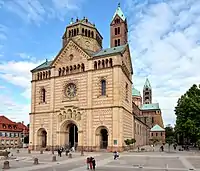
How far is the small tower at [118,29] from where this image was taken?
93.1 m

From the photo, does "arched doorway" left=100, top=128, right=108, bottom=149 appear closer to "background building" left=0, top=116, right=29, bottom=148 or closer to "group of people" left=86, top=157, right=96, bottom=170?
"group of people" left=86, top=157, right=96, bottom=170

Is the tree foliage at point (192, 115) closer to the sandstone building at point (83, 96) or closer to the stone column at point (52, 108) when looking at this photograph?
the sandstone building at point (83, 96)

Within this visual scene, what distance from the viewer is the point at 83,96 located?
5628cm

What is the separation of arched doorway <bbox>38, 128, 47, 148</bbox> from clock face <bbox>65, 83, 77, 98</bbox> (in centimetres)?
1034

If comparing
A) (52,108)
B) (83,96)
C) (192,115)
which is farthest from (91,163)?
(52,108)

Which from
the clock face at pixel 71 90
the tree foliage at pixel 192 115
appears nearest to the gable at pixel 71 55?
the clock face at pixel 71 90

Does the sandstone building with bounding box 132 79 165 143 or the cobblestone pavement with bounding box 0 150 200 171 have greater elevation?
→ the sandstone building with bounding box 132 79 165 143

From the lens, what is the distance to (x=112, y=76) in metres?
53.3

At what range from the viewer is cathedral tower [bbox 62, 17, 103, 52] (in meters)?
63.5

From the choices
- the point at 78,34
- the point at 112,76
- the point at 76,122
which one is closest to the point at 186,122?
the point at 112,76

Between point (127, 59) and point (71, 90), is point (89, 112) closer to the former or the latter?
point (71, 90)

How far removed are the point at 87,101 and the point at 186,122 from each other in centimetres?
1970

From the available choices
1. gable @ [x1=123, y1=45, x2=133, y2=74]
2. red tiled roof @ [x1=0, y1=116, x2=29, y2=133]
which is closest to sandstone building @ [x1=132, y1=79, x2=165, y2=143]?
red tiled roof @ [x1=0, y1=116, x2=29, y2=133]

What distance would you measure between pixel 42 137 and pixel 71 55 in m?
19.9
